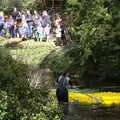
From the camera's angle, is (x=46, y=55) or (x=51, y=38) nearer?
(x=46, y=55)

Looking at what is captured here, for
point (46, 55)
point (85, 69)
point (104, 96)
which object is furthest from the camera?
point (46, 55)

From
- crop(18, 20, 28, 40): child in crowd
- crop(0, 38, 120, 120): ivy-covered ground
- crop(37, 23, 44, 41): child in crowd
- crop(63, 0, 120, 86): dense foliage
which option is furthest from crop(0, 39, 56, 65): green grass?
crop(63, 0, 120, 86): dense foliage

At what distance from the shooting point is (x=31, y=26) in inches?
1372

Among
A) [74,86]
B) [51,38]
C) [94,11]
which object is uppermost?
[94,11]

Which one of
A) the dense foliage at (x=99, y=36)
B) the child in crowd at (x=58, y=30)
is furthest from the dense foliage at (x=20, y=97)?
the child in crowd at (x=58, y=30)

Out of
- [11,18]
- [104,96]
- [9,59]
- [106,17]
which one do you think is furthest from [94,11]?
[9,59]

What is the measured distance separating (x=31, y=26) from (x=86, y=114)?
50.2ft

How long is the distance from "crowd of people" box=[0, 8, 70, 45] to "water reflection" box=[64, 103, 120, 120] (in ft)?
43.2

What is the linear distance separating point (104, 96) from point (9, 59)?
1128cm

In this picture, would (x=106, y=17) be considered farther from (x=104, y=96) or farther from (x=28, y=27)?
(x=28, y=27)

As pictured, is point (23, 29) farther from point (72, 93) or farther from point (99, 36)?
point (72, 93)

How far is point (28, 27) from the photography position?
115 ft

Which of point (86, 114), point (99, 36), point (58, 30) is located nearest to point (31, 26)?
point (58, 30)

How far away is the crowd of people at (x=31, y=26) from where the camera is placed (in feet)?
113
